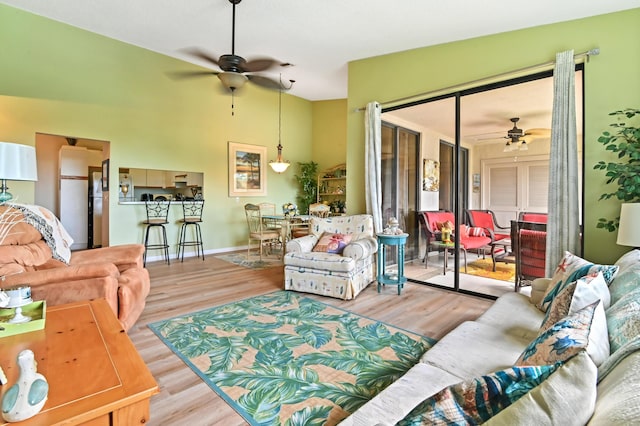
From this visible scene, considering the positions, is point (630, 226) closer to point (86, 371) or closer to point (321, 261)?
point (321, 261)

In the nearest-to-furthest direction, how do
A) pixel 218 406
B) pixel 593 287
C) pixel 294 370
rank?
1. pixel 593 287
2. pixel 218 406
3. pixel 294 370

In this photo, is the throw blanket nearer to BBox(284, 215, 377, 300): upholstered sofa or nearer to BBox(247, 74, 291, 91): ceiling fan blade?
BBox(284, 215, 377, 300): upholstered sofa

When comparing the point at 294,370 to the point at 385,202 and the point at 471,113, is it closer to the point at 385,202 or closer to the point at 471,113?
the point at 385,202

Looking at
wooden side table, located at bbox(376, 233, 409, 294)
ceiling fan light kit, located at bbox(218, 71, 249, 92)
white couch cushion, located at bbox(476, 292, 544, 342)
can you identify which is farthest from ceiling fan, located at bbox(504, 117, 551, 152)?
ceiling fan light kit, located at bbox(218, 71, 249, 92)

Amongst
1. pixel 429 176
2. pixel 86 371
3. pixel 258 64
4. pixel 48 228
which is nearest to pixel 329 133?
pixel 429 176

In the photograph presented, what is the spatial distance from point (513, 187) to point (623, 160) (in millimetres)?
3307

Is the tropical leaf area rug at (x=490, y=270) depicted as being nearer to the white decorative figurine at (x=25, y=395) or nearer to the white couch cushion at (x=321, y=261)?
the white couch cushion at (x=321, y=261)

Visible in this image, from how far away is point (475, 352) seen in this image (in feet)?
5.60

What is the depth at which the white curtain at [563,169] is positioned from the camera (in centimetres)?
302

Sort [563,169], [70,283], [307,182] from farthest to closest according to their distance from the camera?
[307,182] < [563,169] < [70,283]

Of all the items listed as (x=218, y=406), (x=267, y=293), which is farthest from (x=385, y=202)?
(x=218, y=406)

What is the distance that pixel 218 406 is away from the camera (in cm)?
181

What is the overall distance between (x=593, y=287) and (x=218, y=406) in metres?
2.08

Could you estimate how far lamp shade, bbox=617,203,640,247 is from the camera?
225 centimetres
